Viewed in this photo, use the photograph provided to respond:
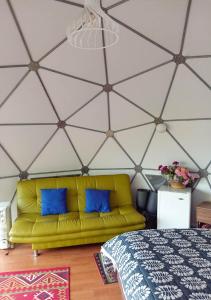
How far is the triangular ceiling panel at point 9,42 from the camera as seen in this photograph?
11.1 feet

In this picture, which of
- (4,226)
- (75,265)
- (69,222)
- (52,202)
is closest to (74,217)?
(69,222)

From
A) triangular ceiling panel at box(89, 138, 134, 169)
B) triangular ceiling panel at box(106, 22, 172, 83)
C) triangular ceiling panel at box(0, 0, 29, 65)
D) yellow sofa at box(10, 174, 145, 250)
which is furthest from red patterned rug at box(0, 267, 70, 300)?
triangular ceiling panel at box(106, 22, 172, 83)

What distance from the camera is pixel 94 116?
4.77 metres

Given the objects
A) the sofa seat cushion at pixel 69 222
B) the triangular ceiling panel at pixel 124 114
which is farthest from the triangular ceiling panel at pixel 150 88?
the sofa seat cushion at pixel 69 222

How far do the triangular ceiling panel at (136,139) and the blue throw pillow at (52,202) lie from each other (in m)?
1.43

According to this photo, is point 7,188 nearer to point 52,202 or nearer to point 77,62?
point 52,202

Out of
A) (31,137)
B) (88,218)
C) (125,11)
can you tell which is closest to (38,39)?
(125,11)

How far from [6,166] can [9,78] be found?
1.51 meters

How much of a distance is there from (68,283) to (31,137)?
7.86 ft

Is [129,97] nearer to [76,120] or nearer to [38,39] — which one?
[76,120]

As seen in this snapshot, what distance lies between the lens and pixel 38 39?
12.3ft

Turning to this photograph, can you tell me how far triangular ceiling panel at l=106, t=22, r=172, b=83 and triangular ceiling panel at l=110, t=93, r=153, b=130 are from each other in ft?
1.52

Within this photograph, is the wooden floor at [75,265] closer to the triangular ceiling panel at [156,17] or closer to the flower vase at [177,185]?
the flower vase at [177,185]

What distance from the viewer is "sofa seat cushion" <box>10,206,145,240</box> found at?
3.98 metres
